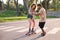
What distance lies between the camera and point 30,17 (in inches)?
527

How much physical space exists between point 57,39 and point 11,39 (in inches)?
86.8

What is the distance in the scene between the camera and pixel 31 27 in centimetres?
1391

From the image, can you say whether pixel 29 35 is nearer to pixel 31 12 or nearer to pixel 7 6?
pixel 31 12

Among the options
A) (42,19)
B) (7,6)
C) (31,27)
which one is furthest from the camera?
(7,6)

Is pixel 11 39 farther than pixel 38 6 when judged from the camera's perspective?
No

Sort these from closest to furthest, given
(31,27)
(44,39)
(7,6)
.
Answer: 1. (44,39)
2. (31,27)
3. (7,6)

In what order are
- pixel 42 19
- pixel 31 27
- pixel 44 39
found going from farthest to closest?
1. pixel 31 27
2. pixel 42 19
3. pixel 44 39

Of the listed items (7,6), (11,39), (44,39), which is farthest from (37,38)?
(7,6)

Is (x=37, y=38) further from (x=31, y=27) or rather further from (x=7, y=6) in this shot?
(x=7, y=6)

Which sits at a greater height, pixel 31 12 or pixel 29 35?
pixel 31 12

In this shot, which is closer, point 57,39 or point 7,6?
point 57,39

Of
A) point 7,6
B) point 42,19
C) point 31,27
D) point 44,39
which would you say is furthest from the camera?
point 7,6

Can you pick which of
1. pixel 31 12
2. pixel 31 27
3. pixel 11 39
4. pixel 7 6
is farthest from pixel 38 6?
pixel 7 6

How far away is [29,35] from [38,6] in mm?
1644
